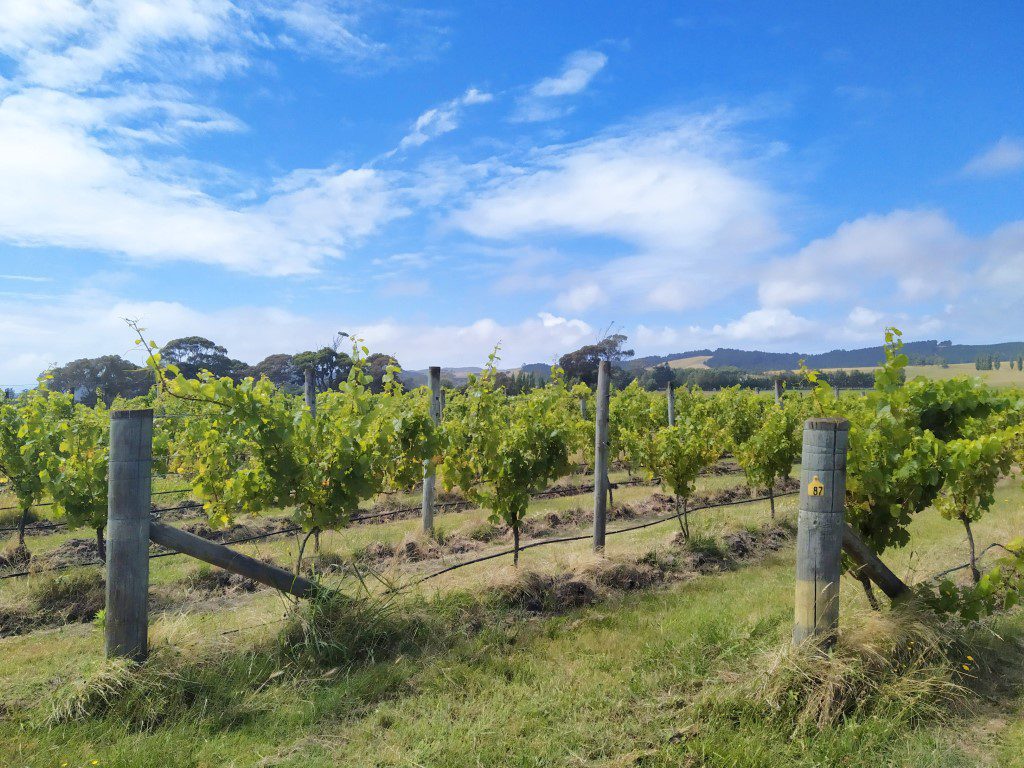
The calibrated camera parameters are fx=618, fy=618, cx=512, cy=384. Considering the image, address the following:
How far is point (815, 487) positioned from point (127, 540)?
4.49m

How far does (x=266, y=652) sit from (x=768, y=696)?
3.43 meters

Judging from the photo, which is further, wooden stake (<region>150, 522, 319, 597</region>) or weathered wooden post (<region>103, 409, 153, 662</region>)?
wooden stake (<region>150, 522, 319, 597</region>)

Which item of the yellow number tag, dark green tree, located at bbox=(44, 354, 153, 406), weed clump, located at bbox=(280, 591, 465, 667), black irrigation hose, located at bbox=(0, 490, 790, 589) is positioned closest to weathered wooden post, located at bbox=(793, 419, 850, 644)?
the yellow number tag

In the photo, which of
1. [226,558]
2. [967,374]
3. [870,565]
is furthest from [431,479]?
[967,374]

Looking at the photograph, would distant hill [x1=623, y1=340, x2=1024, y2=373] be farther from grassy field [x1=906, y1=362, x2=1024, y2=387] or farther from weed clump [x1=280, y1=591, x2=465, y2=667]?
weed clump [x1=280, y1=591, x2=465, y2=667]

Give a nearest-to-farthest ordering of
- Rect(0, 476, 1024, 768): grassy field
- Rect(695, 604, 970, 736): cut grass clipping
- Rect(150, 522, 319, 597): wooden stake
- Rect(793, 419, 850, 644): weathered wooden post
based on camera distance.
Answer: Rect(0, 476, 1024, 768): grassy field → Rect(695, 604, 970, 736): cut grass clipping → Rect(793, 419, 850, 644): weathered wooden post → Rect(150, 522, 319, 597): wooden stake

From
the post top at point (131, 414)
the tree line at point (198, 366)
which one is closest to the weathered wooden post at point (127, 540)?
the post top at point (131, 414)

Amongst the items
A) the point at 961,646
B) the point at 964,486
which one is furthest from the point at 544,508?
the point at 961,646

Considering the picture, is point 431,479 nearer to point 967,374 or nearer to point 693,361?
point 967,374

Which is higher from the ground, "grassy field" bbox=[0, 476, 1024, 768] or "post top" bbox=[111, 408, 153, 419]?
"post top" bbox=[111, 408, 153, 419]

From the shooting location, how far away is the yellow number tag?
13.1 ft

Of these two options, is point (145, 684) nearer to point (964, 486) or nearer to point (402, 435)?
point (402, 435)

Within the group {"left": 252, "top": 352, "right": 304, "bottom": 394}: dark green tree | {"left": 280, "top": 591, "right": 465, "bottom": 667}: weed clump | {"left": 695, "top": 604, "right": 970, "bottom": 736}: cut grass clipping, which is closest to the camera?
{"left": 695, "top": 604, "right": 970, "bottom": 736}: cut grass clipping

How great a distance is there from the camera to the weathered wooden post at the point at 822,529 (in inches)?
157
